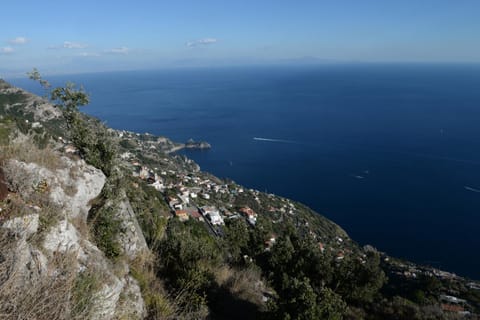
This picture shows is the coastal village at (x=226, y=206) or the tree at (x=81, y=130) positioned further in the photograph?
the coastal village at (x=226, y=206)

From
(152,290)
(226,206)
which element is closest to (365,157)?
(226,206)

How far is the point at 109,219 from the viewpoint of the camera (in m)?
5.11

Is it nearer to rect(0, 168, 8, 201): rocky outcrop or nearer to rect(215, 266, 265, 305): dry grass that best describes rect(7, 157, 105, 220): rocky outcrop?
rect(0, 168, 8, 201): rocky outcrop

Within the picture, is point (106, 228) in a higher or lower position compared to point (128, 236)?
higher

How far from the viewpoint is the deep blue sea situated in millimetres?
38844

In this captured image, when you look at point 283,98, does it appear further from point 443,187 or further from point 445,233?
point 445,233

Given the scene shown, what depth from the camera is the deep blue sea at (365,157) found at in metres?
38.8

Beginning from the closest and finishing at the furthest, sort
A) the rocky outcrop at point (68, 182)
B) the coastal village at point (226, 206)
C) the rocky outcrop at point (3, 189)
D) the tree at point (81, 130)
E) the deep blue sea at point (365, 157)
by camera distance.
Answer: the rocky outcrop at point (3, 189)
the rocky outcrop at point (68, 182)
the tree at point (81, 130)
the coastal village at point (226, 206)
the deep blue sea at point (365, 157)

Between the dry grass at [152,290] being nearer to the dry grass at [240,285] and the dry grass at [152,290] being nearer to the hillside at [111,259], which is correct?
the hillside at [111,259]

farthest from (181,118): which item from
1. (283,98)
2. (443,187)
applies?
(443,187)

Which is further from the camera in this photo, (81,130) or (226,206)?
(226,206)

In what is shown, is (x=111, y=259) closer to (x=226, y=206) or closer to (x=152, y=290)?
(x=152, y=290)

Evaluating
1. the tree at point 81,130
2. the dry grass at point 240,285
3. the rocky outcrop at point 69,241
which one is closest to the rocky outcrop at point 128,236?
the rocky outcrop at point 69,241

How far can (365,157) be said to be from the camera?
61.9 metres
